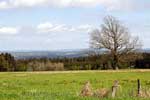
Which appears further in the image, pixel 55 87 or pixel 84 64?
pixel 84 64

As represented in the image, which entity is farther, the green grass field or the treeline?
the treeline

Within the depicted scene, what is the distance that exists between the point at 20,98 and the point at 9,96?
1.01 m

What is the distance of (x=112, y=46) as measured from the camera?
9044 cm

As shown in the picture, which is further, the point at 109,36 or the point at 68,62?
the point at 68,62

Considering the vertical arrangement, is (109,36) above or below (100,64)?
above

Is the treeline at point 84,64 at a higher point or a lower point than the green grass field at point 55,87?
lower

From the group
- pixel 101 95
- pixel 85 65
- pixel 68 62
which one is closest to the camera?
pixel 101 95

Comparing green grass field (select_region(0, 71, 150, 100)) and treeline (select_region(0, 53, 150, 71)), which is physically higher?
green grass field (select_region(0, 71, 150, 100))

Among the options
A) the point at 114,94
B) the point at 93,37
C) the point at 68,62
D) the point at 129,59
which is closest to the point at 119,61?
the point at 129,59

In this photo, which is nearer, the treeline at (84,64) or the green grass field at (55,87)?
the green grass field at (55,87)

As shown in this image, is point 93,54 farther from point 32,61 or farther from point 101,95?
point 101,95

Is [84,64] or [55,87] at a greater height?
[55,87]

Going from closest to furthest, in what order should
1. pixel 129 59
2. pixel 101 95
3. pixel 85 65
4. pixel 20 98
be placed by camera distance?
pixel 20 98 < pixel 101 95 < pixel 129 59 < pixel 85 65

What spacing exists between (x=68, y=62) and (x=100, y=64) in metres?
12.7
